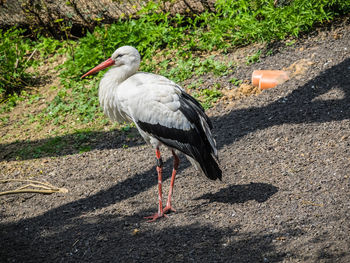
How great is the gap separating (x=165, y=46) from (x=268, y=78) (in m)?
2.53

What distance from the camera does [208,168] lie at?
14.9 ft

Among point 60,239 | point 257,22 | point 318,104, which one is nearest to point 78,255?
point 60,239

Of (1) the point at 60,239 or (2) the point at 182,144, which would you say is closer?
(1) the point at 60,239

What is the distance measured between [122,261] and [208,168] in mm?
1306

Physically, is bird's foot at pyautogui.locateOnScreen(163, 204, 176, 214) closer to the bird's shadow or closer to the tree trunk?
the bird's shadow

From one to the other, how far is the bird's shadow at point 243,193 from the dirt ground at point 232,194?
0.01 m

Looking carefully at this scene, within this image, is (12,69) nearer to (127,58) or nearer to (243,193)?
(127,58)

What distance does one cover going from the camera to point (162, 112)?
176 inches

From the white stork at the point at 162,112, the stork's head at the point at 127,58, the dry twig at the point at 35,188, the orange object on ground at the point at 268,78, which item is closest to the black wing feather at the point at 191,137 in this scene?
the white stork at the point at 162,112

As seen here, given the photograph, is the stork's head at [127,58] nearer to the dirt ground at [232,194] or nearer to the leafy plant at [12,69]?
the dirt ground at [232,194]

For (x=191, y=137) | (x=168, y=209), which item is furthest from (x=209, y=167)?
(x=168, y=209)

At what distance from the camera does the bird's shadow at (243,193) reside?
14.8 ft

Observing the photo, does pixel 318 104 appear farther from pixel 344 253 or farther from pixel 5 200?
pixel 5 200

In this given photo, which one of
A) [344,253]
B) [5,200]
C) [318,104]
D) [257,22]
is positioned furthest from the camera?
[257,22]
